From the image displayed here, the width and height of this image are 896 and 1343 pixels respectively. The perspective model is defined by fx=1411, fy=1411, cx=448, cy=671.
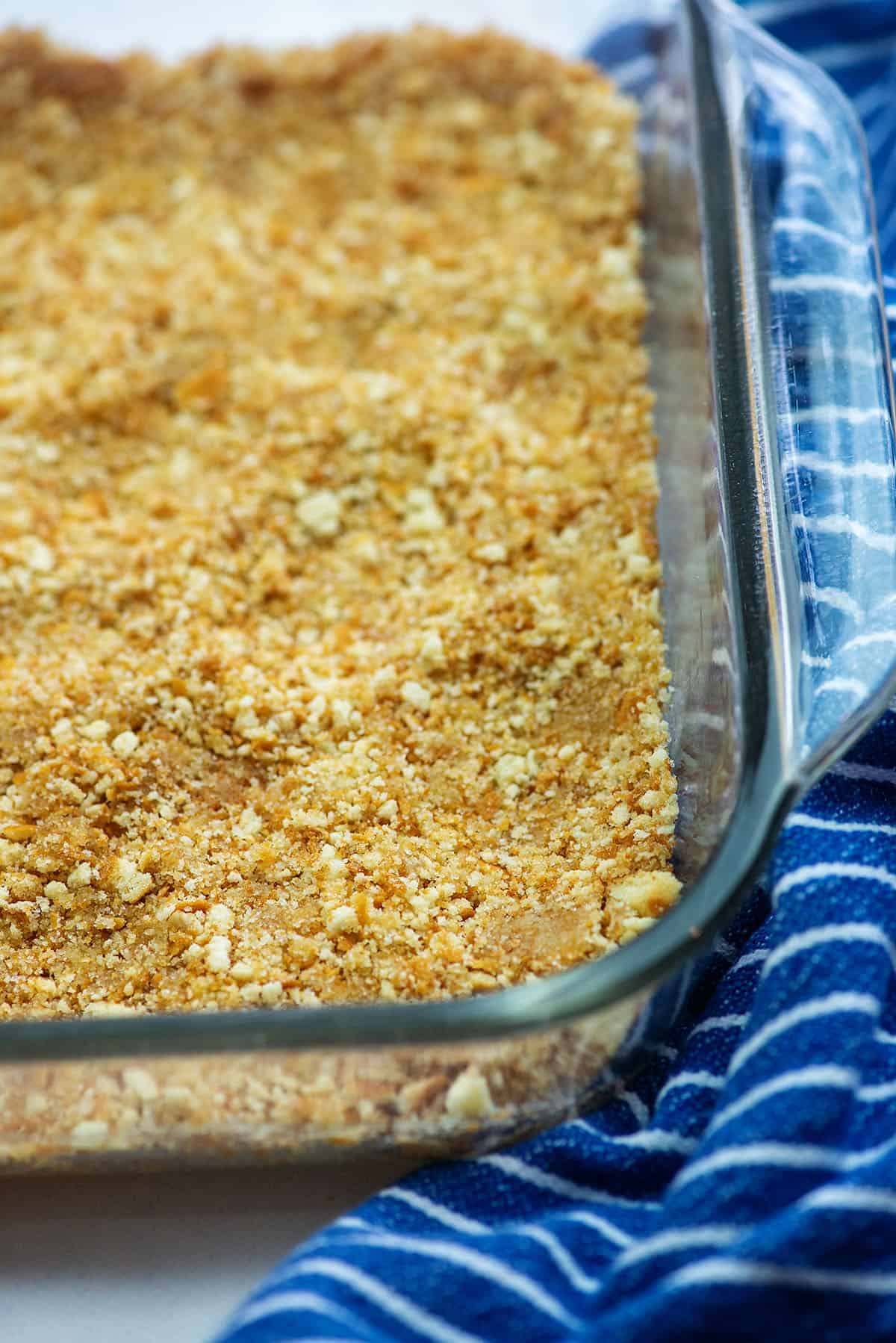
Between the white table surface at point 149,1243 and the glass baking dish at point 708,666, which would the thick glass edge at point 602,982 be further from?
the white table surface at point 149,1243

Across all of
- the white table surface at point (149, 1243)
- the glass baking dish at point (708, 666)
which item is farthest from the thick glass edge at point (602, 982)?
the white table surface at point (149, 1243)

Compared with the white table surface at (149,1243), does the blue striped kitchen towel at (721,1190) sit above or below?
above

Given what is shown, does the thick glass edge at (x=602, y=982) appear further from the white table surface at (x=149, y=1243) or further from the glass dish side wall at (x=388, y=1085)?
the white table surface at (x=149, y=1243)

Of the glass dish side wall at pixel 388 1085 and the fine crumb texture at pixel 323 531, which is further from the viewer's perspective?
the fine crumb texture at pixel 323 531

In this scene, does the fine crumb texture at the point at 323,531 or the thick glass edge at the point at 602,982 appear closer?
the thick glass edge at the point at 602,982

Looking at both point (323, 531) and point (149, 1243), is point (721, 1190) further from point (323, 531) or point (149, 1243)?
point (323, 531)
